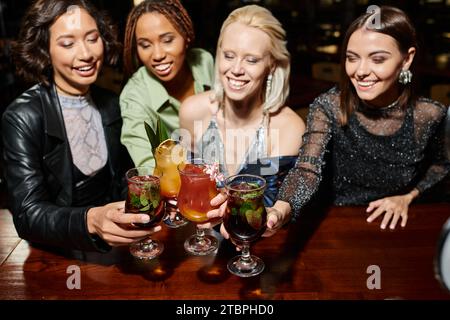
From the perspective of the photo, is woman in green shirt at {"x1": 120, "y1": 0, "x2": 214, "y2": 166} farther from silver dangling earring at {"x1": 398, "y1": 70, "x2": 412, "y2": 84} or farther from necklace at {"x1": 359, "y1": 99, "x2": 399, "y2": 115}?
silver dangling earring at {"x1": 398, "y1": 70, "x2": 412, "y2": 84}

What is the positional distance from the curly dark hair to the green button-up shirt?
17.3 inches

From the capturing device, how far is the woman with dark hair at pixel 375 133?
7.07 feet

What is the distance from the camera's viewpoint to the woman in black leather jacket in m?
2.12

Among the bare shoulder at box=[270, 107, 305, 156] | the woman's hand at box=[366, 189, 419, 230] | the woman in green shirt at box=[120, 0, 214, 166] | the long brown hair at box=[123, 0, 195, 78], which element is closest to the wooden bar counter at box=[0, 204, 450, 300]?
the woman's hand at box=[366, 189, 419, 230]

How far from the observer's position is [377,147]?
2.53m

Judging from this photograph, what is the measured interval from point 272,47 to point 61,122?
1.19 m

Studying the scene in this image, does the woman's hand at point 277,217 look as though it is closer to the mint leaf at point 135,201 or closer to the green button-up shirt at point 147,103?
the mint leaf at point 135,201

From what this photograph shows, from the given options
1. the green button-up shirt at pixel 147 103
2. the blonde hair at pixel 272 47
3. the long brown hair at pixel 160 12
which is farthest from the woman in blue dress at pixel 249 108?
the long brown hair at pixel 160 12

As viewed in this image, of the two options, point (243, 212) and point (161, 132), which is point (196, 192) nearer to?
point (243, 212)

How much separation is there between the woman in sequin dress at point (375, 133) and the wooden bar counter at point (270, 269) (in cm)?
14
